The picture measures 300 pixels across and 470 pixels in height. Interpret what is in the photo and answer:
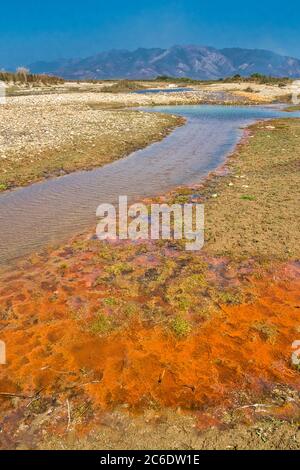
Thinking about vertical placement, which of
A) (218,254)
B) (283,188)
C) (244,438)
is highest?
(283,188)

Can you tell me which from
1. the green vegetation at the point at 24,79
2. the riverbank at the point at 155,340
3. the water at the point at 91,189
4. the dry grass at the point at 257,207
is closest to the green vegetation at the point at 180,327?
the riverbank at the point at 155,340

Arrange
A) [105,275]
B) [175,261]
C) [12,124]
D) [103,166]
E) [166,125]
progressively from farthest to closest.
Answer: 1. [166,125]
2. [12,124]
3. [103,166]
4. [175,261]
5. [105,275]

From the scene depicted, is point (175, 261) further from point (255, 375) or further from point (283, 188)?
point (283, 188)

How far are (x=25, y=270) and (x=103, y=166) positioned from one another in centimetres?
1252

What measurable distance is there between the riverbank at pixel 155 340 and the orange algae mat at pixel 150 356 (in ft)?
0.07

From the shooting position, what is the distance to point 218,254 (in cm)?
1067

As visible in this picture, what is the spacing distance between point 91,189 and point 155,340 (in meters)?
11.2

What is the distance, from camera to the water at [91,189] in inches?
486

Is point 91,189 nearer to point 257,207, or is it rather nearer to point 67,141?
point 257,207

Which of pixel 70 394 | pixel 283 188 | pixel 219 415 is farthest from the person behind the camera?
pixel 283 188

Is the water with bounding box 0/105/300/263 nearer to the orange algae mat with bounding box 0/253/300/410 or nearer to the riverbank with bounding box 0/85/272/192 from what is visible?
the riverbank with bounding box 0/85/272/192

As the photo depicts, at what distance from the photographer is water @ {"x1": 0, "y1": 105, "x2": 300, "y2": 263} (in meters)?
12.4

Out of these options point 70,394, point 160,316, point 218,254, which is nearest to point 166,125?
point 218,254

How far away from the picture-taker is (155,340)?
7332mm
